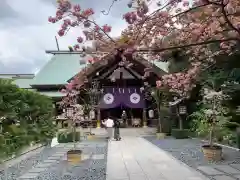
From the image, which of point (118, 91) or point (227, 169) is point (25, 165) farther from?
point (118, 91)

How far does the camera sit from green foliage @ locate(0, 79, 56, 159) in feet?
17.3

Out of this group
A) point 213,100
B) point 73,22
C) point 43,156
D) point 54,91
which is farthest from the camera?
point 54,91

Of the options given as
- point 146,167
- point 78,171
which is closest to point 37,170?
Answer: point 78,171

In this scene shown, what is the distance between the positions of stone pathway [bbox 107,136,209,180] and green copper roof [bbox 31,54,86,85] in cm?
1328

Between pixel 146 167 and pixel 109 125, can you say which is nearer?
pixel 146 167

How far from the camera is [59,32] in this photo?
3711 mm

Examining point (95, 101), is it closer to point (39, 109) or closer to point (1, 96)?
point (39, 109)

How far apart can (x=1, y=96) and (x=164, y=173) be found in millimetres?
3708

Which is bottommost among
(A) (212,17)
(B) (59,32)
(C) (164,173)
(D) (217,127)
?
(C) (164,173)

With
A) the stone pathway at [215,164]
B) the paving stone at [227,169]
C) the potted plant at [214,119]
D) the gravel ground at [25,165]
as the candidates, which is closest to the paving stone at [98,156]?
the gravel ground at [25,165]

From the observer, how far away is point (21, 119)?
313 inches

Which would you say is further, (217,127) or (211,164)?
(217,127)

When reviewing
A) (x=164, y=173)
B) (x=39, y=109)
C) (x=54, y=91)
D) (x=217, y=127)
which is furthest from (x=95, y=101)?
(x=164, y=173)

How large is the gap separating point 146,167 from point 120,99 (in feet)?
42.7
